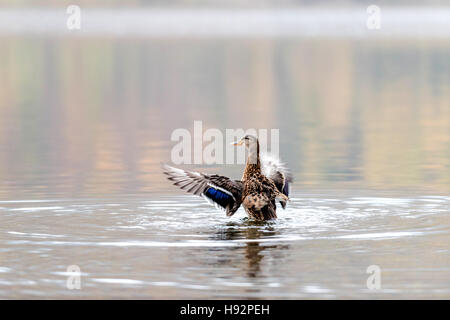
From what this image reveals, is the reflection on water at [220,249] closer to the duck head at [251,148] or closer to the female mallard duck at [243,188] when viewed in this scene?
the female mallard duck at [243,188]

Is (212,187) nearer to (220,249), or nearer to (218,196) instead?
(218,196)

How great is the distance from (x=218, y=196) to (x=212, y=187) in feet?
0.45

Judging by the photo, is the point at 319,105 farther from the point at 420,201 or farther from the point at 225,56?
the point at 225,56

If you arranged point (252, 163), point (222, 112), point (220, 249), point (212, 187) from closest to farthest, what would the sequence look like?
point (220, 249) → point (212, 187) → point (252, 163) → point (222, 112)

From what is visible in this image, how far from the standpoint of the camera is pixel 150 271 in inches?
476

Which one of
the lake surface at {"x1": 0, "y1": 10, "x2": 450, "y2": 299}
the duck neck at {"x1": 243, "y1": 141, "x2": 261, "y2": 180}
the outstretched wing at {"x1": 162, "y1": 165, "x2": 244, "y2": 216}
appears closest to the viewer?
the lake surface at {"x1": 0, "y1": 10, "x2": 450, "y2": 299}

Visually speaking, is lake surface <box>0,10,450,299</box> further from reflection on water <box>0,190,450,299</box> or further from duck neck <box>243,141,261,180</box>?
duck neck <box>243,141,261,180</box>

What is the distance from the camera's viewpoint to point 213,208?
16.3 metres

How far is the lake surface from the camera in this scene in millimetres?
11797

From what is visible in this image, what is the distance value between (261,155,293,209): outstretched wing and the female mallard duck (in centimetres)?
45

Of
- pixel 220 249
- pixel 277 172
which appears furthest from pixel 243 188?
pixel 220 249

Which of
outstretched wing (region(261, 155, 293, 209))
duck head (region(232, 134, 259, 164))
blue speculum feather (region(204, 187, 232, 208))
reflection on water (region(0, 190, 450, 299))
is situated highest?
duck head (region(232, 134, 259, 164))

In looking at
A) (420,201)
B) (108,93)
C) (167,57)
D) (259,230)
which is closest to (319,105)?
(108,93)

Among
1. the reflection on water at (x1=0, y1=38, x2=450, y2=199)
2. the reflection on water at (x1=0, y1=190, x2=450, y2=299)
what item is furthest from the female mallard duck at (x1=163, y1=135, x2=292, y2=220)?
the reflection on water at (x1=0, y1=38, x2=450, y2=199)
